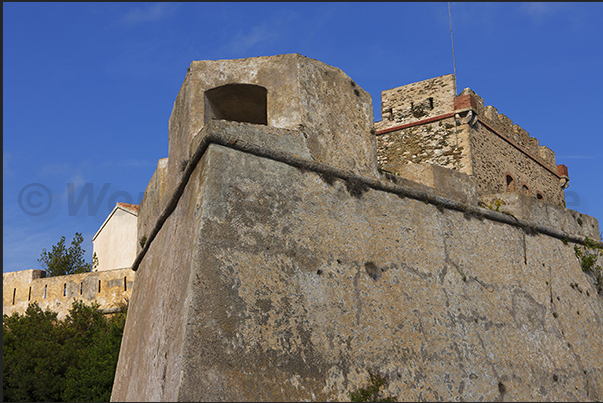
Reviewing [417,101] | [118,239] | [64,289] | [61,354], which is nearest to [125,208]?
[118,239]

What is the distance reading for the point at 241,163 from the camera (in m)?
5.11

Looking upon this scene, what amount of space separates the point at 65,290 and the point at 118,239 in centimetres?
690

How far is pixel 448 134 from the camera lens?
11.8m

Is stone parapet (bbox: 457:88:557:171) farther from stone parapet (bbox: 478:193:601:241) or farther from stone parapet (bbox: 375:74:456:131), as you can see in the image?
stone parapet (bbox: 478:193:601:241)

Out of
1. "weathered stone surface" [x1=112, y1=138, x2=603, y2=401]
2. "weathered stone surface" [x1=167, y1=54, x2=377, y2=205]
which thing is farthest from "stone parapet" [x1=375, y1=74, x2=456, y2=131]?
"weathered stone surface" [x1=167, y1=54, x2=377, y2=205]

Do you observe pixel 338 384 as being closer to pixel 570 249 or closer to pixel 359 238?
pixel 359 238

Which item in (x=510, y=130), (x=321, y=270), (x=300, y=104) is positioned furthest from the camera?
(x=510, y=130)

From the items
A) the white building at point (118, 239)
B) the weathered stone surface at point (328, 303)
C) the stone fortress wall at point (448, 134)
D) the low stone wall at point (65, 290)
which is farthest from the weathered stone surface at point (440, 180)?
the white building at point (118, 239)

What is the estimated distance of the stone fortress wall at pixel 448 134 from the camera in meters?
11.7

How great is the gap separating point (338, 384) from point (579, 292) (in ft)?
14.2

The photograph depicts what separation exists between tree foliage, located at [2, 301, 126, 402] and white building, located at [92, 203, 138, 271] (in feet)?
19.5

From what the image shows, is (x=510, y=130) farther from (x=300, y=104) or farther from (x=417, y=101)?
(x=300, y=104)

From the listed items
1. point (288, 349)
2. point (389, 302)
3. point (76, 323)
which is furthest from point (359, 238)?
point (76, 323)

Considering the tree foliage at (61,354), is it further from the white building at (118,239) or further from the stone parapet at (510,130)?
the stone parapet at (510,130)
